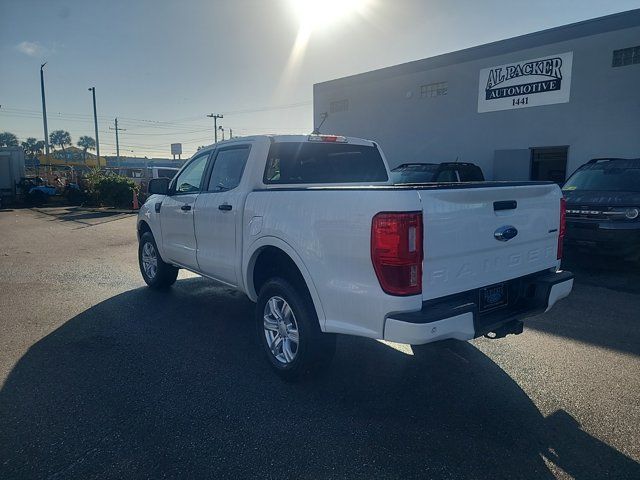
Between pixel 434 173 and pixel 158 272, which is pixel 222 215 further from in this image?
pixel 434 173

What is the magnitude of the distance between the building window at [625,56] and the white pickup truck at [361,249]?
12.2 meters

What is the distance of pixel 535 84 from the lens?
571 inches

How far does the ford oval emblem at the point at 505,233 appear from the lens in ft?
9.91

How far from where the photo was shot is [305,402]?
3217 millimetres

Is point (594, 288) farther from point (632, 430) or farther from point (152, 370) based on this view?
point (152, 370)

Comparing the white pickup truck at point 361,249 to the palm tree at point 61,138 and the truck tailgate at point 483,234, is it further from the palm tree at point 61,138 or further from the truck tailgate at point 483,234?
the palm tree at point 61,138

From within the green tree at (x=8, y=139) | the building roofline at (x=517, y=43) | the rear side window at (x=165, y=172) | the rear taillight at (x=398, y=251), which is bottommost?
the rear taillight at (x=398, y=251)

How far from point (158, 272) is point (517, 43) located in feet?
47.1

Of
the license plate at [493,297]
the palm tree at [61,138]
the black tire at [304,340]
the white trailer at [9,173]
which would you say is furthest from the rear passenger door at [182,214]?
the palm tree at [61,138]

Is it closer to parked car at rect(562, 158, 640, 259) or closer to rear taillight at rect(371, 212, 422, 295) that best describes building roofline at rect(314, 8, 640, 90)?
parked car at rect(562, 158, 640, 259)

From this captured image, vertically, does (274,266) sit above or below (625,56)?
below

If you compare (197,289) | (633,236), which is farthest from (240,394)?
(633,236)

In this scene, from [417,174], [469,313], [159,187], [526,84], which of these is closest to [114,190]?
[417,174]

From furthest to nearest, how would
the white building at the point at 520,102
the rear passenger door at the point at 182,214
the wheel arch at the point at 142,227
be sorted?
1. the white building at the point at 520,102
2. the wheel arch at the point at 142,227
3. the rear passenger door at the point at 182,214
